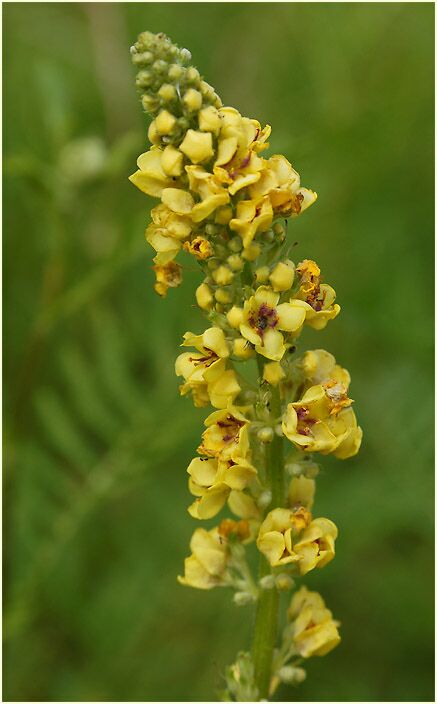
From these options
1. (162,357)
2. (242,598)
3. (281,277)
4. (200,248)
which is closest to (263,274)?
(281,277)

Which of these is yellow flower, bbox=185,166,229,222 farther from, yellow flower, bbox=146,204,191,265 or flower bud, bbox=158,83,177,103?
flower bud, bbox=158,83,177,103

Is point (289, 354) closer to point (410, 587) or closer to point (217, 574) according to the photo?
point (217, 574)

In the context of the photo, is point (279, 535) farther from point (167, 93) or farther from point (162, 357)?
point (162, 357)

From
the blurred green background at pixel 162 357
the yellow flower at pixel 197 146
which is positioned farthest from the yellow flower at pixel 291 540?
the blurred green background at pixel 162 357

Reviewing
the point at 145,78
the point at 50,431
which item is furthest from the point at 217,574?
the point at 50,431

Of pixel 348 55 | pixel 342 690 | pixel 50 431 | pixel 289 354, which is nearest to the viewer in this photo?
pixel 289 354
